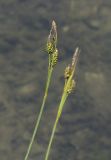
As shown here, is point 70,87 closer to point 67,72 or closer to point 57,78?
point 67,72

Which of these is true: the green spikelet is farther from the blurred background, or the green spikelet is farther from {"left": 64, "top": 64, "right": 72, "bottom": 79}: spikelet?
the blurred background

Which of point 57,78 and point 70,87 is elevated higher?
point 57,78

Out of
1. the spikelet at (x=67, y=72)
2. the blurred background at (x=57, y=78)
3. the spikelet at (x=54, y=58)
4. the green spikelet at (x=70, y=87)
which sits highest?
the blurred background at (x=57, y=78)

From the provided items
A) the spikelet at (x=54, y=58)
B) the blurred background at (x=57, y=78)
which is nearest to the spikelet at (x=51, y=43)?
the spikelet at (x=54, y=58)

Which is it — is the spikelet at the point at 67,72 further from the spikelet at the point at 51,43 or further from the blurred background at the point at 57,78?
the blurred background at the point at 57,78

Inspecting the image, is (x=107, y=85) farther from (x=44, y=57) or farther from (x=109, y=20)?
(x=109, y=20)

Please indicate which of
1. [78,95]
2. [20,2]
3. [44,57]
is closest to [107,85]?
[78,95]

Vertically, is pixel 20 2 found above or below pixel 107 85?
above

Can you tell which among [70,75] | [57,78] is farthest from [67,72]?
[57,78]
